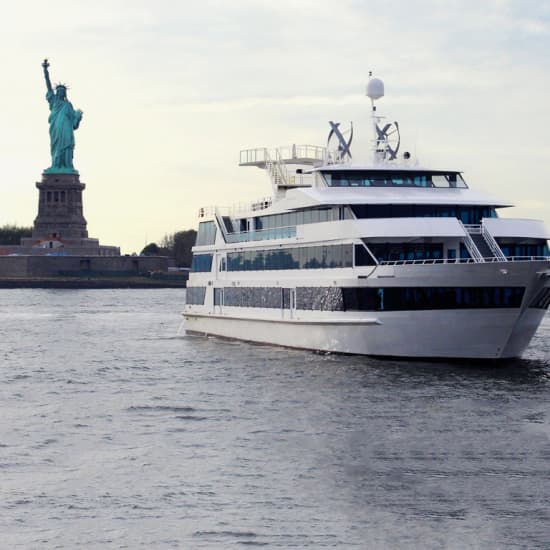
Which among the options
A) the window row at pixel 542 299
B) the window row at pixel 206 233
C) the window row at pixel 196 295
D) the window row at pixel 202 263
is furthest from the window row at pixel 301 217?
the window row at pixel 196 295

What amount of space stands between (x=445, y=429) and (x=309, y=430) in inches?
125

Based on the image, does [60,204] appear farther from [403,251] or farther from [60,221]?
[403,251]

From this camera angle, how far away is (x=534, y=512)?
64.1 feet

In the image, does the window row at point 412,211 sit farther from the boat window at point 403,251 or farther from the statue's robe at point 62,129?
the statue's robe at point 62,129

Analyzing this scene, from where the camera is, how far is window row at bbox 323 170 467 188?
139ft

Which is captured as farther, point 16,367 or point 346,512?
point 16,367

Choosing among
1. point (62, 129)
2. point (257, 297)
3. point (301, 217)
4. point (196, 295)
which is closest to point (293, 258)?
point (301, 217)

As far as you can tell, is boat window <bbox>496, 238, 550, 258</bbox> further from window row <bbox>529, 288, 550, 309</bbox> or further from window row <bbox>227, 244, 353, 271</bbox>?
window row <bbox>227, 244, 353, 271</bbox>

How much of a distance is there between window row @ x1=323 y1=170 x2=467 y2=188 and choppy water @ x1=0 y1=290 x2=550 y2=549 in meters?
6.60

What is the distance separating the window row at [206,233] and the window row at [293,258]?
2.69 meters

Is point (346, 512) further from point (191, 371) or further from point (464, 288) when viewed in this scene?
point (191, 371)

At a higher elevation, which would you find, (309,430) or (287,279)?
(287,279)

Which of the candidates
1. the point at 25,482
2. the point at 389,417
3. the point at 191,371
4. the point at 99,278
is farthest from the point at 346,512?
the point at 99,278

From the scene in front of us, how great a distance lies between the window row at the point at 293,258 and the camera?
129 feet
